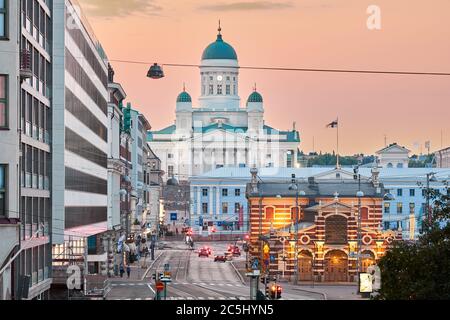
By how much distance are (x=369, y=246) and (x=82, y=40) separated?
44103 millimetres

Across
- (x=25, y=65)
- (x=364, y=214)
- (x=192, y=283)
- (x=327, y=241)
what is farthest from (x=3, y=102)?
(x=364, y=214)

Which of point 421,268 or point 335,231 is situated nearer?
point 421,268

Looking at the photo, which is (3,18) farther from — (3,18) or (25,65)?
(25,65)

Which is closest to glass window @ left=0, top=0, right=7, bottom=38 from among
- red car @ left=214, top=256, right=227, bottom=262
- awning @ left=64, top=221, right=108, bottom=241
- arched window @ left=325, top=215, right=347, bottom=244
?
awning @ left=64, top=221, right=108, bottom=241

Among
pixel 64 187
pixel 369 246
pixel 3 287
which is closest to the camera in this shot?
pixel 3 287

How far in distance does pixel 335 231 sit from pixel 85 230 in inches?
1554

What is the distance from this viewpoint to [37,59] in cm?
4506

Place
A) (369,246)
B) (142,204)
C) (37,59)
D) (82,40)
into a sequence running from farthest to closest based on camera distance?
→ (142,204) → (369,246) → (82,40) → (37,59)

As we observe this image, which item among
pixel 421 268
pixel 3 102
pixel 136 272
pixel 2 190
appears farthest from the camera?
pixel 136 272

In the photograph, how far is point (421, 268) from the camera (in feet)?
101

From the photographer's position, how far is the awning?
183 ft
